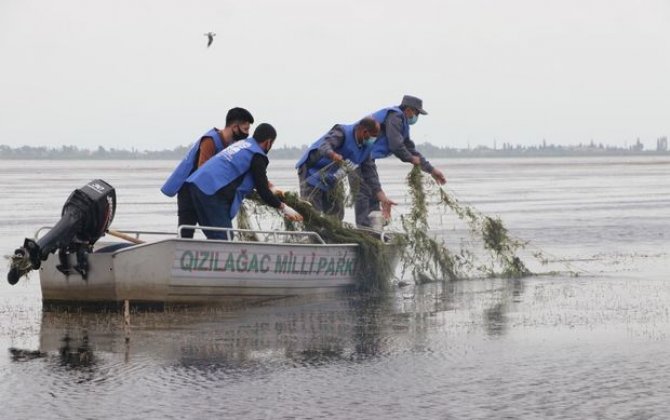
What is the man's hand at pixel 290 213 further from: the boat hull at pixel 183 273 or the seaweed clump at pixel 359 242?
the seaweed clump at pixel 359 242

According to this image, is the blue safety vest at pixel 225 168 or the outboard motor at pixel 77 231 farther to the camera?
the blue safety vest at pixel 225 168

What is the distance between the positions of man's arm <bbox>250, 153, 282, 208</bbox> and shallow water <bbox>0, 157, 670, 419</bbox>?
1.11 m

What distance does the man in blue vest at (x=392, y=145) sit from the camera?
15.5 metres

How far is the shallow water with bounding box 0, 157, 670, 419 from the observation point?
790cm

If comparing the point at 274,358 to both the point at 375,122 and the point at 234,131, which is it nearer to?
the point at 234,131

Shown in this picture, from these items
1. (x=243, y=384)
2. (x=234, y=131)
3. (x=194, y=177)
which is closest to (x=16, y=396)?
(x=243, y=384)

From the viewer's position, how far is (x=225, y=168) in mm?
12719

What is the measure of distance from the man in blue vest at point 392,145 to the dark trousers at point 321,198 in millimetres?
427

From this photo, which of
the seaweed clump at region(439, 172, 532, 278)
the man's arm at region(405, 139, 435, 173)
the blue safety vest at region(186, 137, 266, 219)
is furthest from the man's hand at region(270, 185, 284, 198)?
the seaweed clump at region(439, 172, 532, 278)

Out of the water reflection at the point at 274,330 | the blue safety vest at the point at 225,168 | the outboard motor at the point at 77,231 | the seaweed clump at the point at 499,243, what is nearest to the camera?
the water reflection at the point at 274,330

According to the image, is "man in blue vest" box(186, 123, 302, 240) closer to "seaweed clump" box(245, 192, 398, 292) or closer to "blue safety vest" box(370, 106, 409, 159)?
"seaweed clump" box(245, 192, 398, 292)

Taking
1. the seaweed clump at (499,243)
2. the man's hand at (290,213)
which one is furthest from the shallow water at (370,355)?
the man's hand at (290,213)

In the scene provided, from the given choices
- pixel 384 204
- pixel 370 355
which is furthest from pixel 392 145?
pixel 370 355

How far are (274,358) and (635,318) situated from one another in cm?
384
